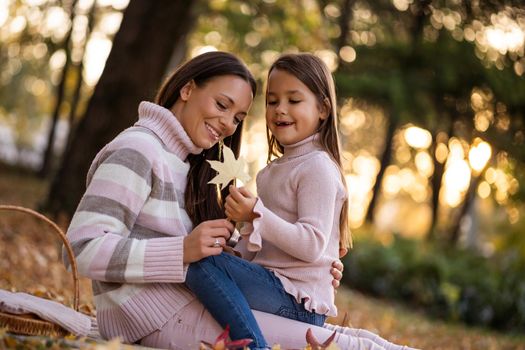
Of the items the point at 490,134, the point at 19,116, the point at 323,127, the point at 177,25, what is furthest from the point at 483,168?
the point at 19,116

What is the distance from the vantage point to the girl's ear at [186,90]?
363 centimetres

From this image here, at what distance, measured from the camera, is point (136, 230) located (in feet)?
11.0

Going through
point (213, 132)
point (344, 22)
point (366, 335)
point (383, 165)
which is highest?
point (213, 132)

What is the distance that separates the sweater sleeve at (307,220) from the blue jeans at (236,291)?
5.6 inches

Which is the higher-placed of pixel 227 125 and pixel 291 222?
pixel 227 125

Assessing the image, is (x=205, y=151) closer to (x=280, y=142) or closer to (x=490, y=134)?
(x=280, y=142)

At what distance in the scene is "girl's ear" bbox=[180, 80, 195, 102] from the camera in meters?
3.63

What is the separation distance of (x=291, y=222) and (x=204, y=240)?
0.54 meters

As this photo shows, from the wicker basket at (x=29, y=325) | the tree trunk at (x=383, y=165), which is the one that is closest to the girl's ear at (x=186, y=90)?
the wicker basket at (x=29, y=325)

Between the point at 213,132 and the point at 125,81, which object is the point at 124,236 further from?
the point at 125,81

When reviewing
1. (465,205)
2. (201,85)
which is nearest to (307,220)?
(201,85)

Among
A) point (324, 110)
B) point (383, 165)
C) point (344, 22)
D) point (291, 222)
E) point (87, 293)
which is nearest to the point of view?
point (291, 222)

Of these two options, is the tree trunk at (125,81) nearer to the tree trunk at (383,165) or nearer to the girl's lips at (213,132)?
the girl's lips at (213,132)

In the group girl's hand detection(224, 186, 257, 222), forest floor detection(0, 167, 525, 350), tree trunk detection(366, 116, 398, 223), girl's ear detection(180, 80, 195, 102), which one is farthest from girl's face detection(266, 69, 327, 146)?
tree trunk detection(366, 116, 398, 223)
